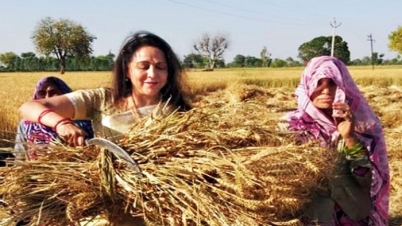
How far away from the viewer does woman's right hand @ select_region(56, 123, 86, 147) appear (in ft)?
5.89

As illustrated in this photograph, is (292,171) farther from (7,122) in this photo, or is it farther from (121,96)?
(7,122)

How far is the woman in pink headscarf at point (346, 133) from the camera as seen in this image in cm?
238

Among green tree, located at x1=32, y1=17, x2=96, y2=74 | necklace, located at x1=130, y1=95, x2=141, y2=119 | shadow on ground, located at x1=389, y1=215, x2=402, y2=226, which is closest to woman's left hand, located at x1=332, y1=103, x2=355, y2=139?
necklace, located at x1=130, y1=95, x2=141, y2=119

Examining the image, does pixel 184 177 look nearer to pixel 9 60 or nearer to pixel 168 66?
pixel 168 66

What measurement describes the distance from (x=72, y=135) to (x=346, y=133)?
3.90 feet

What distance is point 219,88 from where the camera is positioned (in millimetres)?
23641

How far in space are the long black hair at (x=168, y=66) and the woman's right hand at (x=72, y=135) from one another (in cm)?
47

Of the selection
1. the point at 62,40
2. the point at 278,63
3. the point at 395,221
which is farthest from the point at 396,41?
the point at 395,221

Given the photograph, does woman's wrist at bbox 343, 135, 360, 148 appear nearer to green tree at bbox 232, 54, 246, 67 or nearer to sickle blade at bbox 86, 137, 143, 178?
sickle blade at bbox 86, 137, 143, 178

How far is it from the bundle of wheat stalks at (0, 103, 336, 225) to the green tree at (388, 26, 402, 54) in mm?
68499

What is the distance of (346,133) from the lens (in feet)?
8.08

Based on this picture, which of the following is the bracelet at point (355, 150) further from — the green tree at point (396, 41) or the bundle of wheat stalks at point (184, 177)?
the green tree at point (396, 41)

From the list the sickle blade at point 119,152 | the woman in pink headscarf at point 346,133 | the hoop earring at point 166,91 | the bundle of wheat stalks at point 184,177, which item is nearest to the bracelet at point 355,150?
the woman in pink headscarf at point 346,133

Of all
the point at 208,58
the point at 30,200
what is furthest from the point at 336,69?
the point at 208,58
